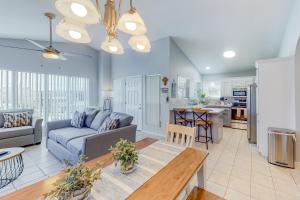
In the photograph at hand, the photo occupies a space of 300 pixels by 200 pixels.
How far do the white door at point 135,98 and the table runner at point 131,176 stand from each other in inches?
162

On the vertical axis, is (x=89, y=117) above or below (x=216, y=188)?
above

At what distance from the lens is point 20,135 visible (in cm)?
385

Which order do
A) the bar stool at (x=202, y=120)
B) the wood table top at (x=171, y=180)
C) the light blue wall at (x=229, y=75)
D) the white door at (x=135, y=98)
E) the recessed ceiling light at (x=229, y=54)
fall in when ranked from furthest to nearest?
the light blue wall at (x=229, y=75) < the white door at (x=135, y=98) < the recessed ceiling light at (x=229, y=54) < the bar stool at (x=202, y=120) < the wood table top at (x=171, y=180)

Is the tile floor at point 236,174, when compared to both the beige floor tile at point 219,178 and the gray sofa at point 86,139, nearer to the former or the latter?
the beige floor tile at point 219,178

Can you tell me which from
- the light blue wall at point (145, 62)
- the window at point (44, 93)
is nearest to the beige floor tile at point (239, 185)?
the light blue wall at point (145, 62)

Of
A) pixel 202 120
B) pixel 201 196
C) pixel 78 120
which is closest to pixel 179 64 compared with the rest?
pixel 202 120

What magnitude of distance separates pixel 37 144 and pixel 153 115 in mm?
3603

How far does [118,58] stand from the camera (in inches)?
263

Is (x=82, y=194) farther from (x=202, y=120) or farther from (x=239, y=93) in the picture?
(x=239, y=93)

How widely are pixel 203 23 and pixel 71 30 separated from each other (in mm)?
3616

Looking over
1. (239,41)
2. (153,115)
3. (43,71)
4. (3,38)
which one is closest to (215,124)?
(153,115)

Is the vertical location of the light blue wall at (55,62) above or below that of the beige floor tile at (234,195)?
above

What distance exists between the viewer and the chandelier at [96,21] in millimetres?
1200

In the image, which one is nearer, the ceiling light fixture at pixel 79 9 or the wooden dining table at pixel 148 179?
the wooden dining table at pixel 148 179
